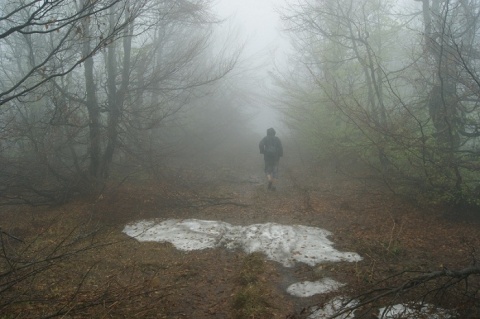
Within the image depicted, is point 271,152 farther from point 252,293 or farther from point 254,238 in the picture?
point 252,293

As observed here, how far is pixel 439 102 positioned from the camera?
28.2 feet

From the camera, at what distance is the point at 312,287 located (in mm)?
5191

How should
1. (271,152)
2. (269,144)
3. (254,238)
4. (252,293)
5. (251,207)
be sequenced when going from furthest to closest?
(269,144)
(271,152)
(251,207)
(254,238)
(252,293)

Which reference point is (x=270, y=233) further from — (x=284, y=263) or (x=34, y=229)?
(x=34, y=229)

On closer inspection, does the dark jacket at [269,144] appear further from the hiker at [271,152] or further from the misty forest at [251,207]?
the misty forest at [251,207]

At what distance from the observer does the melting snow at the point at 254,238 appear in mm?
6363

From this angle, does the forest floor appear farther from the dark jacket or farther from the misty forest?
the dark jacket

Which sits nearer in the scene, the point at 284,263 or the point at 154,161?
the point at 284,263

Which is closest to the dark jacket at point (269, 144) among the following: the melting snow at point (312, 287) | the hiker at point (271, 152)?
the hiker at point (271, 152)

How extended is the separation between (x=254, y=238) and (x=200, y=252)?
49.2 inches

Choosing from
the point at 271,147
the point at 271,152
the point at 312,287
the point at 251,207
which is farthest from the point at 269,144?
the point at 312,287

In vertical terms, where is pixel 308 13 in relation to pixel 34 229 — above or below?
above

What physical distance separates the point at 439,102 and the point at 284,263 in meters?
5.86

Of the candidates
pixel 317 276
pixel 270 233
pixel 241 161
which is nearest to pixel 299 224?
pixel 270 233
